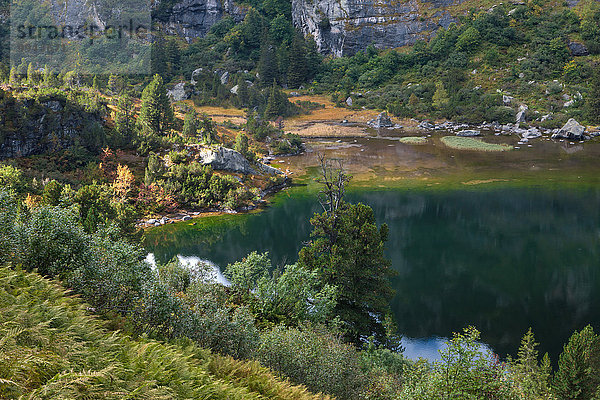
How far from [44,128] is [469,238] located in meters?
36.1

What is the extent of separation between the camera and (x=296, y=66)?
97.2 m

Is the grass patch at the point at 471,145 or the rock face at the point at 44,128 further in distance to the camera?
the grass patch at the point at 471,145

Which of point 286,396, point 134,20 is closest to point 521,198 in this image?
point 286,396

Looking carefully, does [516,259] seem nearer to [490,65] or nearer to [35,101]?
[35,101]

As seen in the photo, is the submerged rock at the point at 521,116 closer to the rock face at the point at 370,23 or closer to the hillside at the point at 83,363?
the rock face at the point at 370,23

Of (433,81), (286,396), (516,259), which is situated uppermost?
(433,81)

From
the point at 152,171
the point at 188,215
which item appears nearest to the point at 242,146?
the point at 152,171

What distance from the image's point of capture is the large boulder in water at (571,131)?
62606 mm

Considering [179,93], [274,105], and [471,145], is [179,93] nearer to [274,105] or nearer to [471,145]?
[274,105]

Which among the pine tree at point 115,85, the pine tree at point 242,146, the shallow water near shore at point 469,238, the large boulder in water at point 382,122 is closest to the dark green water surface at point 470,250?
the shallow water near shore at point 469,238

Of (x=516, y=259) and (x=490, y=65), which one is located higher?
(x=490, y=65)

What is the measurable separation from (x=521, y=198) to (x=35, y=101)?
4343 centimetres

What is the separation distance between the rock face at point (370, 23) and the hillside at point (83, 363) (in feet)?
339

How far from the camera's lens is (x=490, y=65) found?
82938mm
